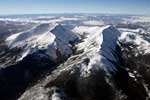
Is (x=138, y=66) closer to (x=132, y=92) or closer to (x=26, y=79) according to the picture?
(x=132, y=92)

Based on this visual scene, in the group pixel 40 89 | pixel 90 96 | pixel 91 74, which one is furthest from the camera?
pixel 91 74

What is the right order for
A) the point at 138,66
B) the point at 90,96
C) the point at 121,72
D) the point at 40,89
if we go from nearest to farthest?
the point at 90,96 → the point at 40,89 → the point at 121,72 → the point at 138,66

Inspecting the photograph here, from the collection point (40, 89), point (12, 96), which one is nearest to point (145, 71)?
point (40, 89)

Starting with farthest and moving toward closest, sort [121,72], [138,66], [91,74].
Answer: [138,66], [121,72], [91,74]

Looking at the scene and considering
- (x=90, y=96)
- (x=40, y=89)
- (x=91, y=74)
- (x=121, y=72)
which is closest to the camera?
(x=90, y=96)

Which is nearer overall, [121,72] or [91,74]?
[91,74]

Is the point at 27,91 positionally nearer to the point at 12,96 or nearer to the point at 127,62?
the point at 12,96

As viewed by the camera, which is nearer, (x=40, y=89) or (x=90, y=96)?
(x=90, y=96)

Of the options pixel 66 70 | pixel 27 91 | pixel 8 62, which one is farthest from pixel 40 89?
pixel 8 62
